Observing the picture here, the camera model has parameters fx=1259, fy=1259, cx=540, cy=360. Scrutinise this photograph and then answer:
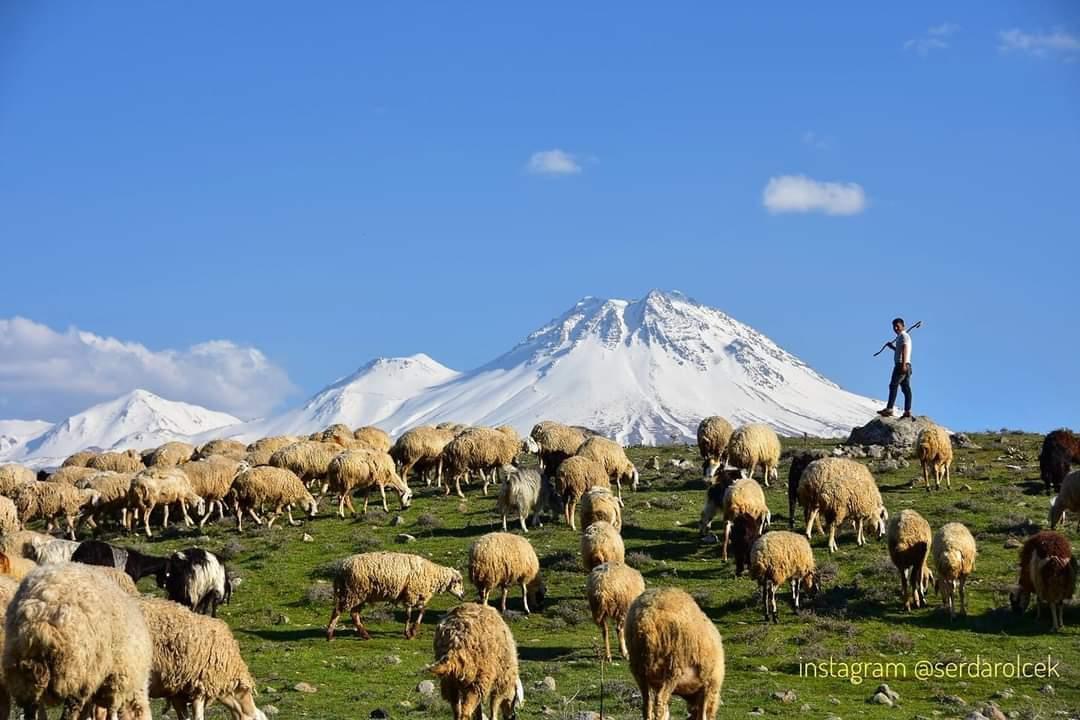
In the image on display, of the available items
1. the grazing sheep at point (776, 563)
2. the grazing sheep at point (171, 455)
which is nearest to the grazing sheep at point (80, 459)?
the grazing sheep at point (171, 455)

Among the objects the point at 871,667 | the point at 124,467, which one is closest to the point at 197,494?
the point at 124,467

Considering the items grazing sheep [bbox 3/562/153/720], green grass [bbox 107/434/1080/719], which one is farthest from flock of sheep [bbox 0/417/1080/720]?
green grass [bbox 107/434/1080/719]

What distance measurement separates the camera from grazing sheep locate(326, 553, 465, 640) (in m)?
20.6

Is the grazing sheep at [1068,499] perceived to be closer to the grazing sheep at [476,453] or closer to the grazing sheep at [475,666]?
the grazing sheep at [476,453]

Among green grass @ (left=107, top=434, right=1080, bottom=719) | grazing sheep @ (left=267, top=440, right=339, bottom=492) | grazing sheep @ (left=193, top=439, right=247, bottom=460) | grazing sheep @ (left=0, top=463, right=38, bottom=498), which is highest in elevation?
grazing sheep @ (left=193, top=439, right=247, bottom=460)

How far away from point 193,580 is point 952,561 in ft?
41.1

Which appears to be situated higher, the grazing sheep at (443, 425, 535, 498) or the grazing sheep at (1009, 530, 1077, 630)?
the grazing sheep at (443, 425, 535, 498)

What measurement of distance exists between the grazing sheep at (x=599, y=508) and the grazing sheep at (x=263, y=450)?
1211 centimetres

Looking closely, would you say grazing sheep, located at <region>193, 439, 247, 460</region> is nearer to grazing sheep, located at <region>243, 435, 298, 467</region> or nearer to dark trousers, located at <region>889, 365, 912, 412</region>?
grazing sheep, located at <region>243, 435, 298, 467</region>

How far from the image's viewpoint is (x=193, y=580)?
20.6 meters

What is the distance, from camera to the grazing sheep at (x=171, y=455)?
3850cm

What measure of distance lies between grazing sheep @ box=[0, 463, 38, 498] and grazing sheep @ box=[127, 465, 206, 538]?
4.30m

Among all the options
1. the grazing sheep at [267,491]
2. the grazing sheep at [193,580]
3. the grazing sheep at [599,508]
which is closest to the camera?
the grazing sheep at [193,580]

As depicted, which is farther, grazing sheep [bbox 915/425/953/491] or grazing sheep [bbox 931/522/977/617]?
grazing sheep [bbox 915/425/953/491]
